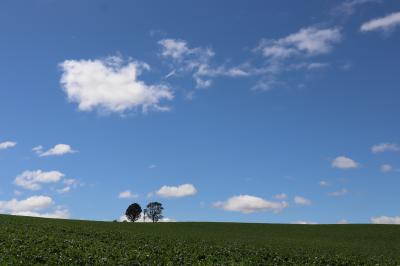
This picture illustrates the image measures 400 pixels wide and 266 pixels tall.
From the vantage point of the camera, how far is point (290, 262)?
33.5 meters

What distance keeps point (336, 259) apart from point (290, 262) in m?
4.88

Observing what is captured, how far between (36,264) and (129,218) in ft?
399

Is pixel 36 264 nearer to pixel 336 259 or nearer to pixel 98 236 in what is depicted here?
pixel 98 236

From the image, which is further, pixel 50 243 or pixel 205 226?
pixel 205 226

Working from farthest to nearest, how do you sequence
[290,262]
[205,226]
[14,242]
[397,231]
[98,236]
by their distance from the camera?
[205,226] → [397,231] → [98,236] → [290,262] → [14,242]

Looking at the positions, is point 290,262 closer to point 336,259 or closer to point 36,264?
A: point 336,259

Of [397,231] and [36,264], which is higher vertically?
[397,231]

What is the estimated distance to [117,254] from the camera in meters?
29.5

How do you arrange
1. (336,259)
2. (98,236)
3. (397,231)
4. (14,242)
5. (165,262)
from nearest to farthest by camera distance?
(165,262) → (14,242) → (336,259) → (98,236) → (397,231)

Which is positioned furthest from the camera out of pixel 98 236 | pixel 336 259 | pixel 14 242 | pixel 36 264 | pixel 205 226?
pixel 205 226

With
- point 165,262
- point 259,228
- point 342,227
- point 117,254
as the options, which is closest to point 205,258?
point 165,262

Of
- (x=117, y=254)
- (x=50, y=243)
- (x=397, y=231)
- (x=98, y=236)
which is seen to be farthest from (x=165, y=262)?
(x=397, y=231)

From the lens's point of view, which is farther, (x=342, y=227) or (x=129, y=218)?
(x=129, y=218)

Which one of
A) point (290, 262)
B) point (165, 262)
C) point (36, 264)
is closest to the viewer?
point (36, 264)
